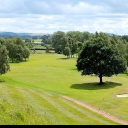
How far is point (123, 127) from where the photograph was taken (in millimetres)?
10383

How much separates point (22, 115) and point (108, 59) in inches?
1501

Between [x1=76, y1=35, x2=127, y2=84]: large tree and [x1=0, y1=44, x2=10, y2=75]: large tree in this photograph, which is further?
[x1=0, y1=44, x2=10, y2=75]: large tree

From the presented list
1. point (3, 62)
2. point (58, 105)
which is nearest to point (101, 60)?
point (58, 105)

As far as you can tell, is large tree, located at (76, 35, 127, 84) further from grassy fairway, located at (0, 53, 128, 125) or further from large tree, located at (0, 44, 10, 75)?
large tree, located at (0, 44, 10, 75)

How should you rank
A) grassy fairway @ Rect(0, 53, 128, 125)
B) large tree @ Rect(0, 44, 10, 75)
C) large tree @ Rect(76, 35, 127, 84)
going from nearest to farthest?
grassy fairway @ Rect(0, 53, 128, 125)
large tree @ Rect(76, 35, 127, 84)
large tree @ Rect(0, 44, 10, 75)

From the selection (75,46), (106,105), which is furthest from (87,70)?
(75,46)

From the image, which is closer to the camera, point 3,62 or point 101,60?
point 101,60

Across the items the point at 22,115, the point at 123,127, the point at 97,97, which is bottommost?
the point at 97,97

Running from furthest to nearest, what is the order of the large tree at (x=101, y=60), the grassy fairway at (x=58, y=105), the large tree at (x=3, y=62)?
the large tree at (x=3, y=62) → the large tree at (x=101, y=60) → the grassy fairway at (x=58, y=105)

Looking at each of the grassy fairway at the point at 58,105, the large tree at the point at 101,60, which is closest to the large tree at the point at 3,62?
the grassy fairway at the point at 58,105

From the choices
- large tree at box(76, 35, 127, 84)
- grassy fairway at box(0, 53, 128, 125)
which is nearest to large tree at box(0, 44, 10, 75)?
grassy fairway at box(0, 53, 128, 125)

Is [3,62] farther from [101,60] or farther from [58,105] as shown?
[58,105]

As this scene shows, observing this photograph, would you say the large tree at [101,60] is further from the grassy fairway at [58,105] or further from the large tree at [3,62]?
the large tree at [3,62]

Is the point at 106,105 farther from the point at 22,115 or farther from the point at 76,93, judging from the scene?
the point at 22,115
